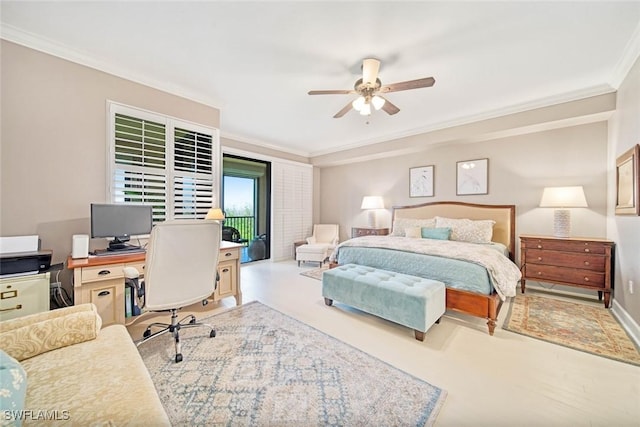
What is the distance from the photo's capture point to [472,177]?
4.44 metres

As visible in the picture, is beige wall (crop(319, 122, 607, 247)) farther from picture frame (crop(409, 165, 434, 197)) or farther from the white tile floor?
the white tile floor

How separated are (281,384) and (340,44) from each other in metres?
2.82

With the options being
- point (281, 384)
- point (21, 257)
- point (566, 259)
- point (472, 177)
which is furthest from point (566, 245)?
point (21, 257)

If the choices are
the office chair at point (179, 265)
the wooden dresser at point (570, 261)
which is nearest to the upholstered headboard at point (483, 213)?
the wooden dresser at point (570, 261)

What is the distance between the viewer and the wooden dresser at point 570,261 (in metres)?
3.03

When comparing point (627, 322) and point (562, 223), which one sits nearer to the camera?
point (627, 322)

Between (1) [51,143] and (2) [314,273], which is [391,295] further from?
(1) [51,143]

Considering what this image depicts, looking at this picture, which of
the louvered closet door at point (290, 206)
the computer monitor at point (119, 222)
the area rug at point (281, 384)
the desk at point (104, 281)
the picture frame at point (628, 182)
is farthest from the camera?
the louvered closet door at point (290, 206)

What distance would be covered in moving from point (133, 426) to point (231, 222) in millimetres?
5587

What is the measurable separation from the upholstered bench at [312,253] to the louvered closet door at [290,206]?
69 centimetres

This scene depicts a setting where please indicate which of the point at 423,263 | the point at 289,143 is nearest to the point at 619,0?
the point at 423,263

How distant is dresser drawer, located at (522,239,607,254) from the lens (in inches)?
121

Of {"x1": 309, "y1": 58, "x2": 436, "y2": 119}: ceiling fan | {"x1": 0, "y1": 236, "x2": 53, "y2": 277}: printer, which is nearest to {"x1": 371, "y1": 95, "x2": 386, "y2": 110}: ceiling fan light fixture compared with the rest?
{"x1": 309, "y1": 58, "x2": 436, "y2": 119}: ceiling fan

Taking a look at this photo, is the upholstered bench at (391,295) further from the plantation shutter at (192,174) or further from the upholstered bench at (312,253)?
the upholstered bench at (312,253)
